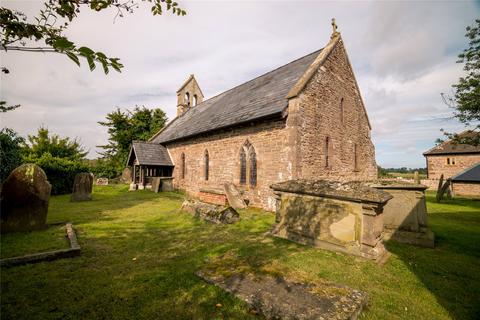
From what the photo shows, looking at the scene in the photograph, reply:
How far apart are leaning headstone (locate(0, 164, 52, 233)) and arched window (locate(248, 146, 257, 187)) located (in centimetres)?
828

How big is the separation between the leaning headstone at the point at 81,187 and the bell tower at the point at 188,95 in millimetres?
15160

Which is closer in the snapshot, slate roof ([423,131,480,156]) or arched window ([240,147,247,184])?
arched window ([240,147,247,184])

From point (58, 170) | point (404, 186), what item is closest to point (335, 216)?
point (404, 186)

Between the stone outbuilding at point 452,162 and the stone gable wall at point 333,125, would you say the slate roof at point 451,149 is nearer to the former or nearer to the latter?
the stone outbuilding at point 452,162

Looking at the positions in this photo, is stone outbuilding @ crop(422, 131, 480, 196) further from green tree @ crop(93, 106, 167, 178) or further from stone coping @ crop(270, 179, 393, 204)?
green tree @ crop(93, 106, 167, 178)

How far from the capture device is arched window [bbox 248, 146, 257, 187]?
11.4 metres

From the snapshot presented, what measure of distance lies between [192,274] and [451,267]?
556 centimetres

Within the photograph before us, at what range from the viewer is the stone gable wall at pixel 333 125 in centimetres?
998

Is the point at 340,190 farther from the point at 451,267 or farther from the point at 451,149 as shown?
the point at 451,149

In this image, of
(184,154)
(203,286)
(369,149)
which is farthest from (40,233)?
(369,149)

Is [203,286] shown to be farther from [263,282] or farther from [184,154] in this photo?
[184,154]

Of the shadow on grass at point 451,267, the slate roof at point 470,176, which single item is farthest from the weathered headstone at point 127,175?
the slate roof at point 470,176

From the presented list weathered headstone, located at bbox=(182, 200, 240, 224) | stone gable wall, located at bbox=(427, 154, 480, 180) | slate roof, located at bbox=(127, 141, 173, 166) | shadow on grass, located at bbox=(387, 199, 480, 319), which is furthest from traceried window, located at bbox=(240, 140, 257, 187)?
stone gable wall, located at bbox=(427, 154, 480, 180)

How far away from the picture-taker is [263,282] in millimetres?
3645
